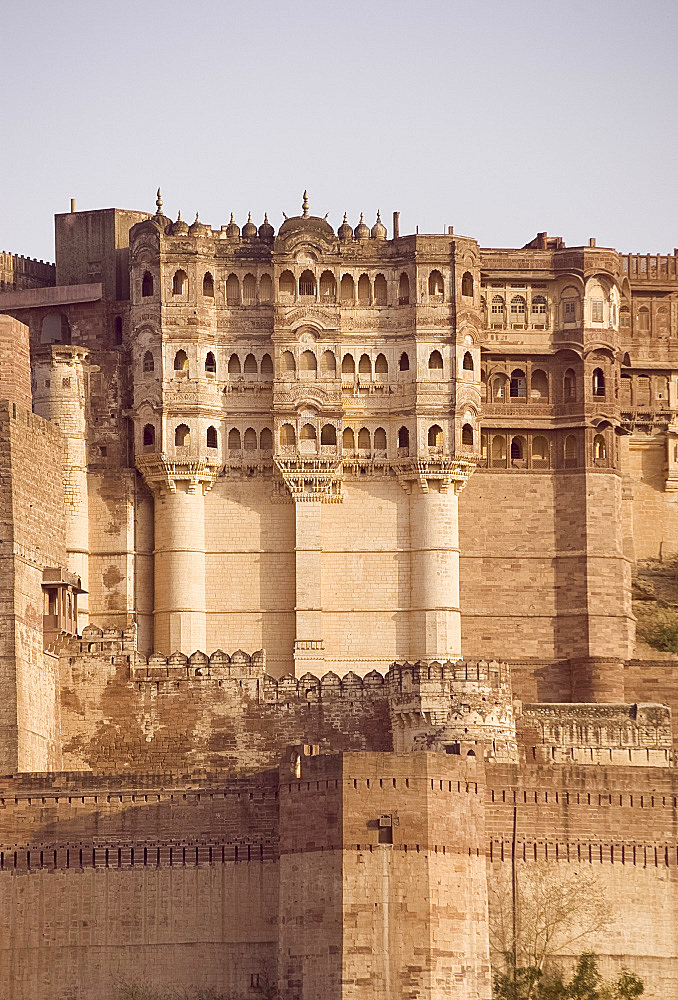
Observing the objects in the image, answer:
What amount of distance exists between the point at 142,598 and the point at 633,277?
60.1 ft

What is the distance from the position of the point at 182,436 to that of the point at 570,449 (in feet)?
36.9

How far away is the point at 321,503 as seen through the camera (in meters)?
84.8

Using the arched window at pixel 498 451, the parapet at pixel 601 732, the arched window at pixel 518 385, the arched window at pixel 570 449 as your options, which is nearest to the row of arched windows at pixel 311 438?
the arched window at pixel 498 451

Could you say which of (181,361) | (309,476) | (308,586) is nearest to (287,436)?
(309,476)

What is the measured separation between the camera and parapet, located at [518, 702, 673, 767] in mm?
77125

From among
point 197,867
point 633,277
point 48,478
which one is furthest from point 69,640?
point 633,277

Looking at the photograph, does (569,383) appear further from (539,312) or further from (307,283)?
(307,283)

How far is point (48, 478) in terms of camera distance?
79.5 meters

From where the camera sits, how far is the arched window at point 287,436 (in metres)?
84.7

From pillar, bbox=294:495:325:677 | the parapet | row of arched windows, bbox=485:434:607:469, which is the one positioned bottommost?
the parapet

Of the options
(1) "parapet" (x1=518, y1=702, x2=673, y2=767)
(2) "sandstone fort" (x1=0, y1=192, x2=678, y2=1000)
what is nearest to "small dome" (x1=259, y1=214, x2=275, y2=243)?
(2) "sandstone fort" (x1=0, y1=192, x2=678, y2=1000)

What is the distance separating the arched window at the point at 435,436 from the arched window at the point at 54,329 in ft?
35.8

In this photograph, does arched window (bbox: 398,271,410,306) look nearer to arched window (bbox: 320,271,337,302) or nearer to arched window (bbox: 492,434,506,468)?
arched window (bbox: 320,271,337,302)

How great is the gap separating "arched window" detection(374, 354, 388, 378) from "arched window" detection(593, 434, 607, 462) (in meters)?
6.38
